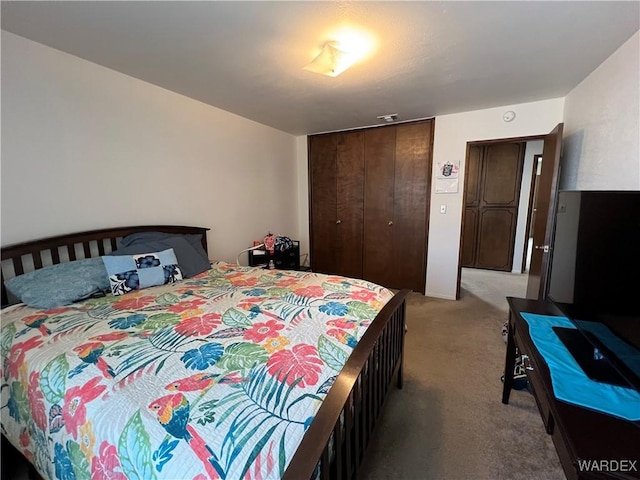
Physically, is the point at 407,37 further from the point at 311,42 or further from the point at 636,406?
the point at 636,406

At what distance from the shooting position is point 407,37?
1739 mm

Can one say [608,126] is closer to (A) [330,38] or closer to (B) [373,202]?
(A) [330,38]

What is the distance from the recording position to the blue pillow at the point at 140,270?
192 centimetres

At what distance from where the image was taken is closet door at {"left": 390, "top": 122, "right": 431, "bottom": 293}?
3.63 m

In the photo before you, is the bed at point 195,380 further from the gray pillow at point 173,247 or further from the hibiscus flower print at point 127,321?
the gray pillow at point 173,247

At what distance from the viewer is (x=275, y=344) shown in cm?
125

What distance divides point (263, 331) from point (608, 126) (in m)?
2.67

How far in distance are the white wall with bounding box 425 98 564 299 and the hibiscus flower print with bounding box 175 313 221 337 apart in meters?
3.01

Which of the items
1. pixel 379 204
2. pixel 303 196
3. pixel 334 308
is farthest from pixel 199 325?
pixel 303 196

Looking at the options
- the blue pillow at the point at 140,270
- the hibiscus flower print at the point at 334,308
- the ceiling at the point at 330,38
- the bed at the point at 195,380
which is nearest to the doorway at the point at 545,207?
the ceiling at the point at 330,38

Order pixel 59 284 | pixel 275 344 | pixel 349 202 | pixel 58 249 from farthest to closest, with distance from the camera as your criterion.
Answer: pixel 349 202, pixel 58 249, pixel 59 284, pixel 275 344

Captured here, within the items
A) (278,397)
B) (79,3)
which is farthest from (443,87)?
(278,397)

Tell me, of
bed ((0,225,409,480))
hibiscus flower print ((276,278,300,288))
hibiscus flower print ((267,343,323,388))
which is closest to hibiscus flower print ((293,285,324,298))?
bed ((0,225,409,480))

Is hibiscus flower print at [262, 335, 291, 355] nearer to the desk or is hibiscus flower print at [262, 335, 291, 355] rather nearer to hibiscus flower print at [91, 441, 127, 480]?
hibiscus flower print at [91, 441, 127, 480]
